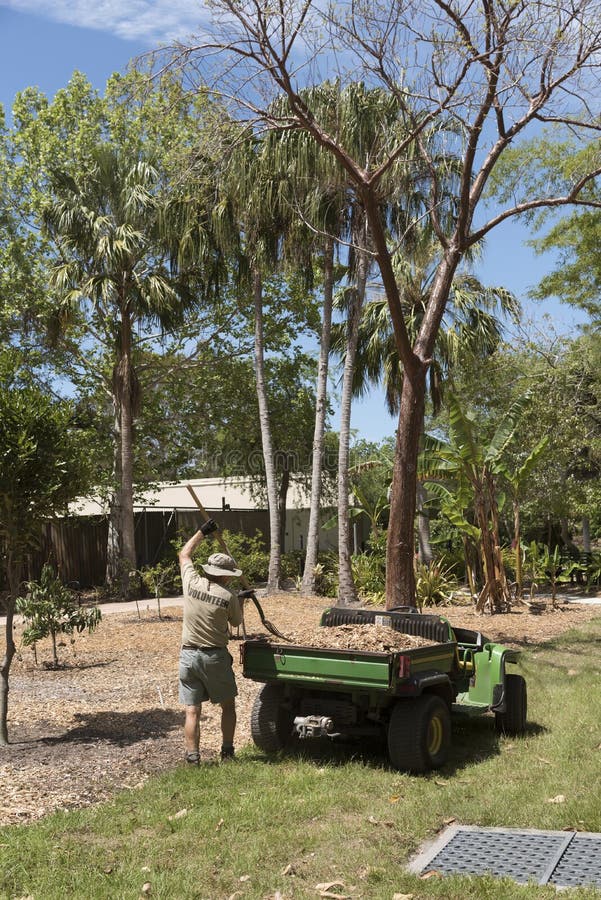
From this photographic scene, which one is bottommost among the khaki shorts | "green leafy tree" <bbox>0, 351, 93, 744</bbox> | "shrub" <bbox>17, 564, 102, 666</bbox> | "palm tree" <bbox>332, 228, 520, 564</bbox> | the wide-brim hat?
the khaki shorts

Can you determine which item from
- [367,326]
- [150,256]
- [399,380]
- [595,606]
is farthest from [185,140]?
[595,606]

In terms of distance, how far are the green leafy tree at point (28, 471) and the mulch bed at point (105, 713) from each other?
0.82m

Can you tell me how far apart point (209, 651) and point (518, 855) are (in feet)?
9.40

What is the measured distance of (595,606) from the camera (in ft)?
62.1

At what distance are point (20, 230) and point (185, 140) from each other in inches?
194

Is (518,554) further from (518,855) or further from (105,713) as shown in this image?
(518,855)

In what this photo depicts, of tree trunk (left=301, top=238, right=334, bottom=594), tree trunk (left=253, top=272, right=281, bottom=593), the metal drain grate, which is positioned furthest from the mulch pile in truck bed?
tree trunk (left=253, top=272, right=281, bottom=593)

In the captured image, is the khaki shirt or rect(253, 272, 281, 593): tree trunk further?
rect(253, 272, 281, 593): tree trunk

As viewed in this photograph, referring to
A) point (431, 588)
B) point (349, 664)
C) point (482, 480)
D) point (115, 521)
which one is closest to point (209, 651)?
point (349, 664)

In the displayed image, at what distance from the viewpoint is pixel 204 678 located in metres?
6.96

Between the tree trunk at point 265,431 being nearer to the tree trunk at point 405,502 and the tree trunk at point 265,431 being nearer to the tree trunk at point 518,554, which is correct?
the tree trunk at point 518,554

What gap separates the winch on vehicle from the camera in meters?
6.75

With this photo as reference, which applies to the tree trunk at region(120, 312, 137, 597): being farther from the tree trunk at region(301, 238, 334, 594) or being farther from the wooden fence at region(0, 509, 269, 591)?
the tree trunk at region(301, 238, 334, 594)

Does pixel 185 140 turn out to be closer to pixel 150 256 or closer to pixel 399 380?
pixel 150 256
